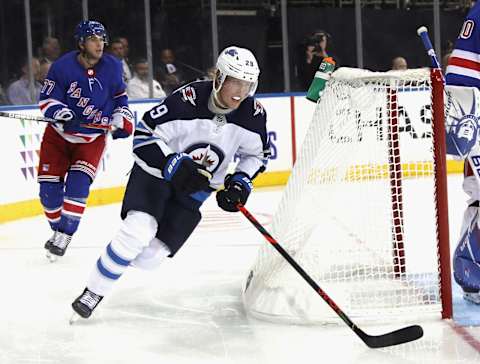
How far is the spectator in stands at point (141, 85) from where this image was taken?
7571mm

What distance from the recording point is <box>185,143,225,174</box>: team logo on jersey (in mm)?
3305

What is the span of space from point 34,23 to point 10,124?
1313 mm

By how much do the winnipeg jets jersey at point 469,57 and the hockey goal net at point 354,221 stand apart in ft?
0.39

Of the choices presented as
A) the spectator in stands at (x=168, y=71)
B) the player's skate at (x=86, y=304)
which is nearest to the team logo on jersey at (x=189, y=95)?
the player's skate at (x=86, y=304)

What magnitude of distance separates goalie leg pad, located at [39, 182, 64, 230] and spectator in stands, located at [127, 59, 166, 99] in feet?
9.13

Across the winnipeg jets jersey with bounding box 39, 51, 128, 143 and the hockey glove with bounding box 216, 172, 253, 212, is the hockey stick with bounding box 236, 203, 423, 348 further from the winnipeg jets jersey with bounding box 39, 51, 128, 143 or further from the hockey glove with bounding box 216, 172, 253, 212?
the winnipeg jets jersey with bounding box 39, 51, 128, 143

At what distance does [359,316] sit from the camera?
3250 mm

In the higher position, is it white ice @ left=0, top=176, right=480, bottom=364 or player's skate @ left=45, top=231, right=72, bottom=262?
white ice @ left=0, top=176, right=480, bottom=364

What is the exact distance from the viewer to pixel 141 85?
25.1 ft

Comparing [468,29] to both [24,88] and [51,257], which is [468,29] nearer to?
[51,257]

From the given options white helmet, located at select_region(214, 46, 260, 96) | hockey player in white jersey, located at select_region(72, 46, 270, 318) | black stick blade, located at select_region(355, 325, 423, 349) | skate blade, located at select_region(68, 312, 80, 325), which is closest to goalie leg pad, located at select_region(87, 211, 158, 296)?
hockey player in white jersey, located at select_region(72, 46, 270, 318)

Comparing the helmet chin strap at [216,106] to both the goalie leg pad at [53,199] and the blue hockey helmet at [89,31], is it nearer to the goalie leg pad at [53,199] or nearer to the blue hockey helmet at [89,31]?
the blue hockey helmet at [89,31]

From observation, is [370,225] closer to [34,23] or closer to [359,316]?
[359,316]

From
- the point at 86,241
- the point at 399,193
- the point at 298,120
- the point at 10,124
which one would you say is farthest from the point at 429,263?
the point at 298,120
